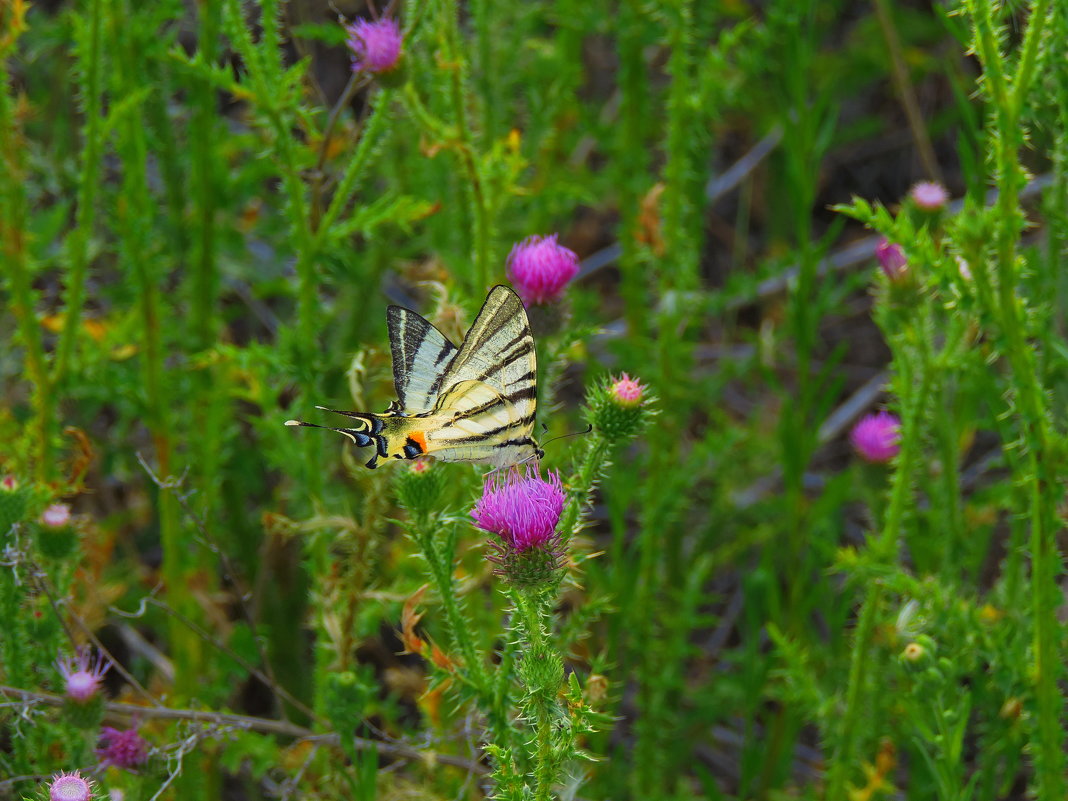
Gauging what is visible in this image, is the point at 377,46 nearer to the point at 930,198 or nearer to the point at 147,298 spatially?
the point at 147,298

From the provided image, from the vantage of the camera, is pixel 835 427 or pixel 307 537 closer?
pixel 307 537

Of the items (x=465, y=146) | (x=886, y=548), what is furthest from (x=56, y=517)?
(x=886, y=548)

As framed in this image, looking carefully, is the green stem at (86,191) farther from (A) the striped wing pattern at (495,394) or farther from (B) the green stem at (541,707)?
Result: (B) the green stem at (541,707)

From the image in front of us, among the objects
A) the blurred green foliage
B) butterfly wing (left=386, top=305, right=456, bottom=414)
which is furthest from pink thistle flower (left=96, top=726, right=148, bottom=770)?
butterfly wing (left=386, top=305, right=456, bottom=414)

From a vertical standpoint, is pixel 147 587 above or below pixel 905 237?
below

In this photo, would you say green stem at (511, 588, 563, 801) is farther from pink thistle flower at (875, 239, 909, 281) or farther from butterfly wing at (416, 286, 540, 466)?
pink thistle flower at (875, 239, 909, 281)

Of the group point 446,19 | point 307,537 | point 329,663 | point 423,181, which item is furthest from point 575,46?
point 329,663

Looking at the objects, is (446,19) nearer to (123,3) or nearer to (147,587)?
(123,3)

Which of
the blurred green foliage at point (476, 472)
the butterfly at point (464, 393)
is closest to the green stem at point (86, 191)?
the blurred green foliage at point (476, 472)
